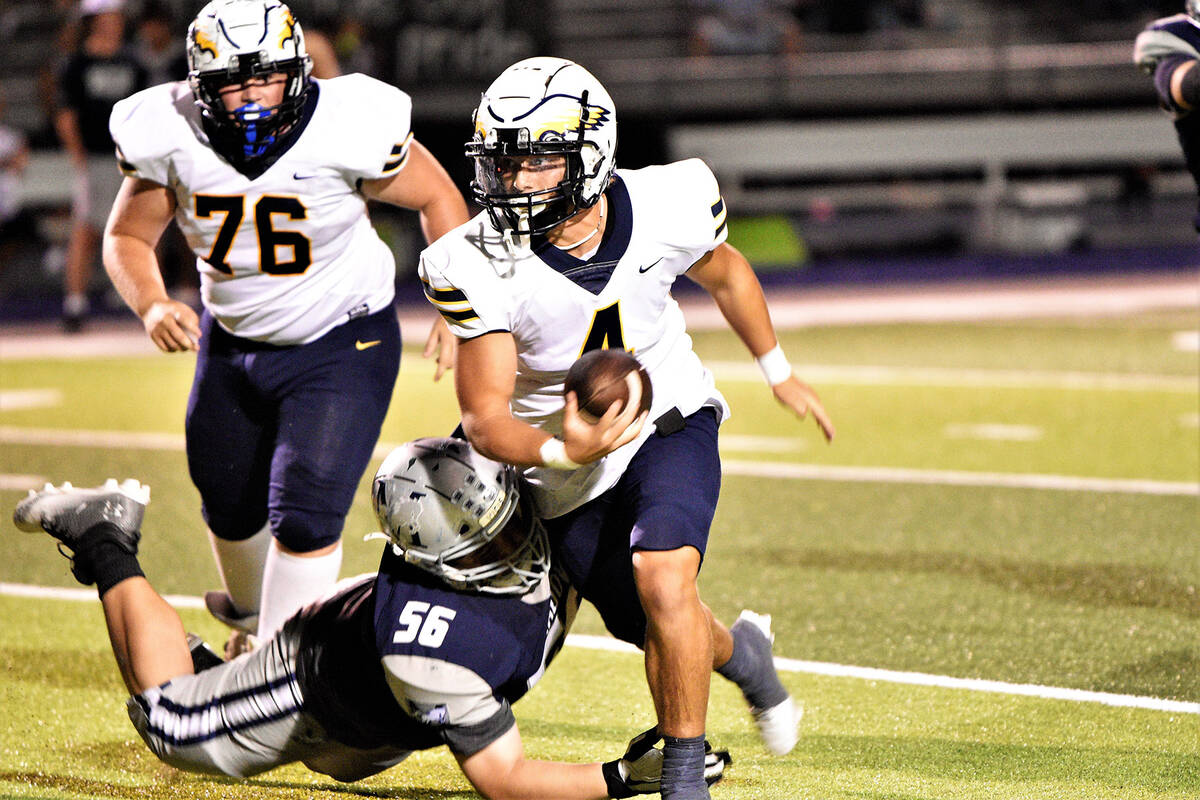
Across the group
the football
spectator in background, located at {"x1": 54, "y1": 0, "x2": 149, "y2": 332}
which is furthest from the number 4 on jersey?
spectator in background, located at {"x1": 54, "y1": 0, "x2": 149, "y2": 332}

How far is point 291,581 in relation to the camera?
4062 mm

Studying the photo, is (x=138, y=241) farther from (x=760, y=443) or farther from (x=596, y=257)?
(x=760, y=443)

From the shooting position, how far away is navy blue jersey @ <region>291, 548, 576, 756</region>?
9.93 ft

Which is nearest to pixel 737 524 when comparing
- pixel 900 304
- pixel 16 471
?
pixel 16 471

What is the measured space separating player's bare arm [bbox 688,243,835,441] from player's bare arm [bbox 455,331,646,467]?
0.55 metres

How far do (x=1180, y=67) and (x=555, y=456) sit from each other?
110 inches

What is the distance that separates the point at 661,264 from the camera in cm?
343

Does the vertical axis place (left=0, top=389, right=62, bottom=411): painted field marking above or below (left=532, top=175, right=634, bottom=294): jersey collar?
below

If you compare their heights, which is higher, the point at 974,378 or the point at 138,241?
the point at 138,241

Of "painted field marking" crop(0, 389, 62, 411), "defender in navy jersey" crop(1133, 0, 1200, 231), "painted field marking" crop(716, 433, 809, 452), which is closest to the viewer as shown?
"defender in navy jersey" crop(1133, 0, 1200, 231)

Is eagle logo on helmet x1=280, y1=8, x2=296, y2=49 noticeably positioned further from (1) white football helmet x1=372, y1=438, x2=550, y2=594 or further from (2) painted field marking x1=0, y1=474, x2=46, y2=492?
(2) painted field marking x1=0, y1=474, x2=46, y2=492

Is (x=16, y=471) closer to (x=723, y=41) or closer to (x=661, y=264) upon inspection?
(x=661, y=264)

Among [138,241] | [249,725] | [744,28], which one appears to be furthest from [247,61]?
[744,28]

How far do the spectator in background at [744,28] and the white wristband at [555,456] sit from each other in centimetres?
1466
